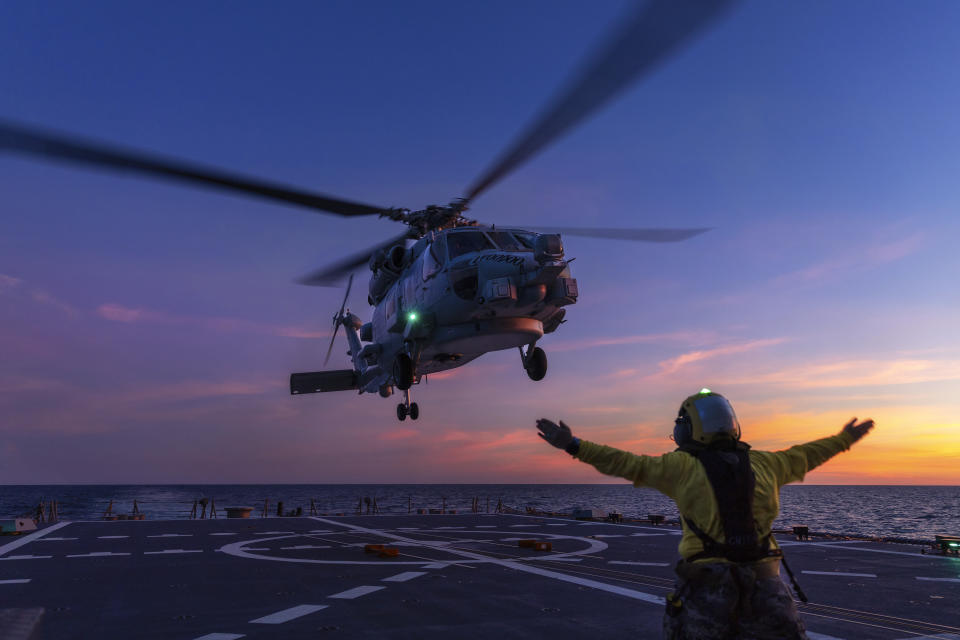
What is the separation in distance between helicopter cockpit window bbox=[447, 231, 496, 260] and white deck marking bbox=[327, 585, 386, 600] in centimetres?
823

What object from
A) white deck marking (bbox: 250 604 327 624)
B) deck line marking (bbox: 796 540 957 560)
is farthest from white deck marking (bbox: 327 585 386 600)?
deck line marking (bbox: 796 540 957 560)

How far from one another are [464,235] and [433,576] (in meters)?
8.47

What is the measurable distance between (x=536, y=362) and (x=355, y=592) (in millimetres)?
8719

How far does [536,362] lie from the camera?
19453mm

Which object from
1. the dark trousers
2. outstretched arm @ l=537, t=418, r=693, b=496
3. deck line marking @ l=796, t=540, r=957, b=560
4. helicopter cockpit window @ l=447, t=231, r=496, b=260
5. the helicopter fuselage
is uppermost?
helicopter cockpit window @ l=447, t=231, r=496, b=260

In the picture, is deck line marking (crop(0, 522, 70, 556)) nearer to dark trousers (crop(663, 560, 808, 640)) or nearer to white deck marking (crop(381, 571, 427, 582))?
white deck marking (crop(381, 571, 427, 582))

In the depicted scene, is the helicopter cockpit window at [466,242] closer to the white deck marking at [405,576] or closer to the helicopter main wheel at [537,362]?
the helicopter main wheel at [537,362]

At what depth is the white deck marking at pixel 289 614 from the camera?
1020 cm

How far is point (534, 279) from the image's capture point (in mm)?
16422

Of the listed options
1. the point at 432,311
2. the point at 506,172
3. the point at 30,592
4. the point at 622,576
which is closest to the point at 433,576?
the point at 622,576

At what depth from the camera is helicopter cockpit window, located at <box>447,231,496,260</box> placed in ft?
57.8

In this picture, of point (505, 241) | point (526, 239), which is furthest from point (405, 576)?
point (526, 239)

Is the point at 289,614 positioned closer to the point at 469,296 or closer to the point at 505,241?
the point at 469,296

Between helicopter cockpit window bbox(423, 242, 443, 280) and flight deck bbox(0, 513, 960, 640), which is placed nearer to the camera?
flight deck bbox(0, 513, 960, 640)
